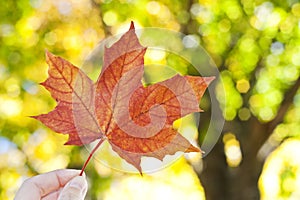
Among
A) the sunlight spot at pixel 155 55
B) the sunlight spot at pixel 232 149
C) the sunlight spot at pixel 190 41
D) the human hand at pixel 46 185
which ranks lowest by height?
the sunlight spot at pixel 232 149

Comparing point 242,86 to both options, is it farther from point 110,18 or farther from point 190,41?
point 110,18

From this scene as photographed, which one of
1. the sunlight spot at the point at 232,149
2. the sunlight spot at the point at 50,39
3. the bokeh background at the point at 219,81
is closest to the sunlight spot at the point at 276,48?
the bokeh background at the point at 219,81

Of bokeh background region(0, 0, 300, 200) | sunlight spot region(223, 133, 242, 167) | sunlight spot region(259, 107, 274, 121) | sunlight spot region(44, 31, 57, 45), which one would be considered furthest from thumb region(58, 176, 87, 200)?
sunlight spot region(44, 31, 57, 45)

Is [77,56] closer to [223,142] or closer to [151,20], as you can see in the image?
[151,20]

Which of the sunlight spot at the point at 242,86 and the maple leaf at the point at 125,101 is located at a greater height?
the maple leaf at the point at 125,101

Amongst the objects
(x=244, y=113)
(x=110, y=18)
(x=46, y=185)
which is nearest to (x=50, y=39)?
(x=110, y=18)

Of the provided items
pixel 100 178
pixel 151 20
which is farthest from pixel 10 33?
pixel 100 178

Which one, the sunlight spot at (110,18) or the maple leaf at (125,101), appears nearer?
the maple leaf at (125,101)

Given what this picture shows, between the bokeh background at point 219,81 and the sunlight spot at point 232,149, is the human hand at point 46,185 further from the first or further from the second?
the sunlight spot at point 232,149
